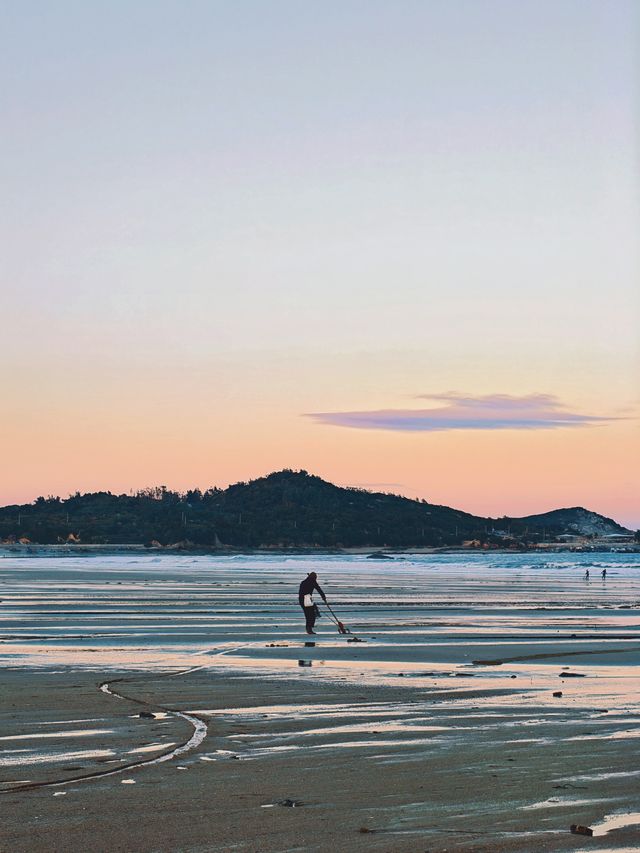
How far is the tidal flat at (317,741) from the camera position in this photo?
796cm

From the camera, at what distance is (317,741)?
1162 cm

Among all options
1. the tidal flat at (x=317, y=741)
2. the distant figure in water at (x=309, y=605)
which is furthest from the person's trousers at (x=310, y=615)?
the tidal flat at (x=317, y=741)

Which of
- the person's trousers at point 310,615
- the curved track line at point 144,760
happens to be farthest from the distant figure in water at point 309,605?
the curved track line at point 144,760

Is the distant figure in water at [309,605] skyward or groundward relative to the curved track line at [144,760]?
skyward

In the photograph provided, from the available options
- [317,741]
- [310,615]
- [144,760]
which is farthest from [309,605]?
[144,760]

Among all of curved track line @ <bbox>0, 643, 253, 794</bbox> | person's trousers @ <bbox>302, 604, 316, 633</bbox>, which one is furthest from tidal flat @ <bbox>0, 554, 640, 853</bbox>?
person's trousers @ <bbox>302, 604, 316, 633</bbox>

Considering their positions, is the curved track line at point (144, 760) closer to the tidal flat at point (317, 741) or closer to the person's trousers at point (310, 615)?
the tidal flat at point (317, 741)

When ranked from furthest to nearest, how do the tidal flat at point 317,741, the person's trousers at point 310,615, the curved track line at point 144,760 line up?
the person's trousers at point 310,615 < the curved track line at point 144,760 < the tidal flat at point 317,741

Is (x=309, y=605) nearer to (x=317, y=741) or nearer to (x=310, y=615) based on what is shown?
(x=310, y=615)

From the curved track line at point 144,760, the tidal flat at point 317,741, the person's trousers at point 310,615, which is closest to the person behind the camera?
the tidal flat at point 317,741

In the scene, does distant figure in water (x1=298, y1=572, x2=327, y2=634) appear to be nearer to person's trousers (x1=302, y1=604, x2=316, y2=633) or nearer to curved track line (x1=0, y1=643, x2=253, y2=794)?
person's trousers (x1=302, y1=604, x2=316, y2=633)

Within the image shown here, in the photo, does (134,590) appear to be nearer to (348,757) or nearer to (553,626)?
(553,626)

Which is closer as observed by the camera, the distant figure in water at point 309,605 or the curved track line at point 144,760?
the curved track line at point 144,760

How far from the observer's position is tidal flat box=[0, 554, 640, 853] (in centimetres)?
796
